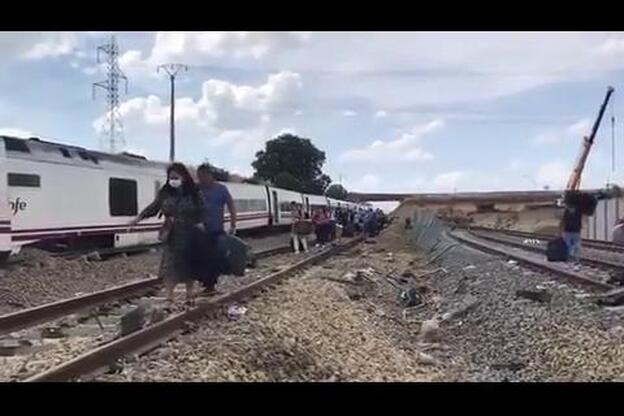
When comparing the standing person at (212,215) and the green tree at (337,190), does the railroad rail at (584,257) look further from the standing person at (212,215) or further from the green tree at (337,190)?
the standing person at (212,215)

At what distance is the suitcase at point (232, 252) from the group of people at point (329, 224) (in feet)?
36.3

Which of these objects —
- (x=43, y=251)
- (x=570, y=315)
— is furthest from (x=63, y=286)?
(x=570, y=315)

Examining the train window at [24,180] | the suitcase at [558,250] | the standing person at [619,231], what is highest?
the train window at [24,180]

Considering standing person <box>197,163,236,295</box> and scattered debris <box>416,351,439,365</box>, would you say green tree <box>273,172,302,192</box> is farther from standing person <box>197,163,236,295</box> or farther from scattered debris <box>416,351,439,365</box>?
scattered debris <box>416,351,439,365</box>

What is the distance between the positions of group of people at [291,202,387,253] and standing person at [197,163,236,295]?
1112 centimetres

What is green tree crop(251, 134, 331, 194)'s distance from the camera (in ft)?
21.5

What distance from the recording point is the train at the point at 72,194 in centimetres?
1274

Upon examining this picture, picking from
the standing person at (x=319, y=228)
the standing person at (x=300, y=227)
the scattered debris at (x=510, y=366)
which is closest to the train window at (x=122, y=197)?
the standing person at (x=300, y=227)

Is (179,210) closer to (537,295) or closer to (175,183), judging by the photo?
(175,183)

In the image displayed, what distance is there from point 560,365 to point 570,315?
87.3 inches

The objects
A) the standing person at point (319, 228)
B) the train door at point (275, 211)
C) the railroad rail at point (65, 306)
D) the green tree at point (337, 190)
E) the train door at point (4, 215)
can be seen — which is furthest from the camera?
the standing person at point (319, 228)

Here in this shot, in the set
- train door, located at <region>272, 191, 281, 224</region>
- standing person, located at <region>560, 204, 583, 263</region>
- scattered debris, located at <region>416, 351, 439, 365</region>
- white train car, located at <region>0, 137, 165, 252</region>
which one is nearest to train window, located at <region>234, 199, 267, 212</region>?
train door, located at <region>272, 191, 281, 224</region>

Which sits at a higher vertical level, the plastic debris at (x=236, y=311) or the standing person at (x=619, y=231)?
the standing person at (x=619, y=231)

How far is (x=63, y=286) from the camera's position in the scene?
1109cm
